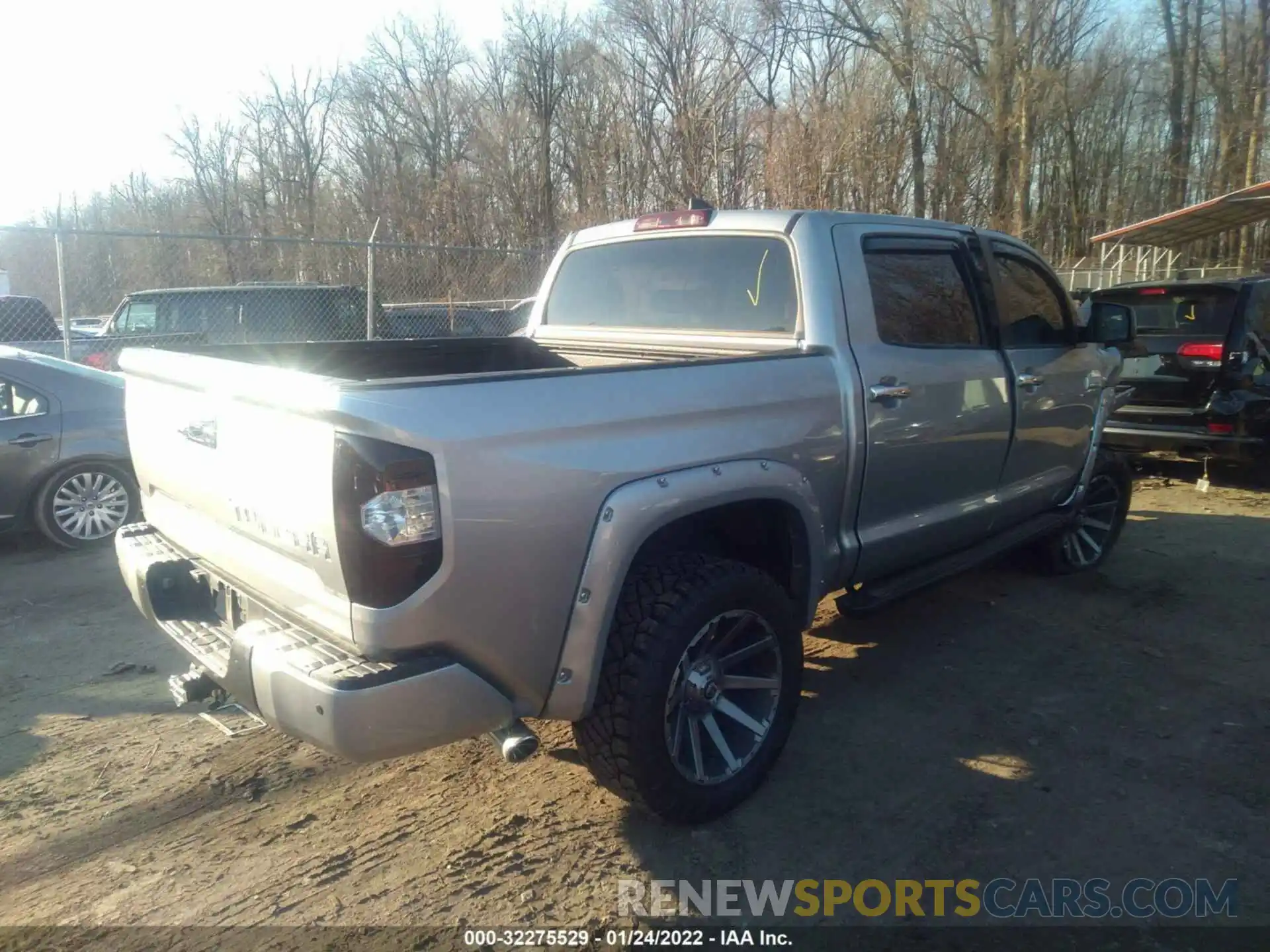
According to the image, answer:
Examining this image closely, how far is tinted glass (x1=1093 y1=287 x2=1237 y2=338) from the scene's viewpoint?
7621 mm

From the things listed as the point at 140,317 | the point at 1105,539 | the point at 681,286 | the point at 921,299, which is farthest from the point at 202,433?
the point at 140,317

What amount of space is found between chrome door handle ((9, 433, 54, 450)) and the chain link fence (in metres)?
2.32

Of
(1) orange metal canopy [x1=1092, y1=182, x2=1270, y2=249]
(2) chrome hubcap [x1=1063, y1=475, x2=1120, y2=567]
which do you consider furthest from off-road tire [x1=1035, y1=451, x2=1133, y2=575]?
(1) orange metal canopy [x1=1092, y1=182, x2=1270, y2=249]

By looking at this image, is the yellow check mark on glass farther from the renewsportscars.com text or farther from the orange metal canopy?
the orange metal canopy

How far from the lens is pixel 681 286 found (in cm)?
426

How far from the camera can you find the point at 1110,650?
4.60m

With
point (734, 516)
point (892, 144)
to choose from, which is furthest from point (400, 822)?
point (892, 144)

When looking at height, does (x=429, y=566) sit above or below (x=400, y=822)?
above

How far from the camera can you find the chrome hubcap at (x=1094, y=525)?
569cm

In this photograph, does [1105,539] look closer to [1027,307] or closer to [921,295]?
[1027,307]

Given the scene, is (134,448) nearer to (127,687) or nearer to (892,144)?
(127,687)

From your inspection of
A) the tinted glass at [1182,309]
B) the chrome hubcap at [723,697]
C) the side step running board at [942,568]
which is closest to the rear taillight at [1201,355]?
the tinted glass at [1182,309]

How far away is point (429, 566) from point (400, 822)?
125cm

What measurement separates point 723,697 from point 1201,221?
19018mm
